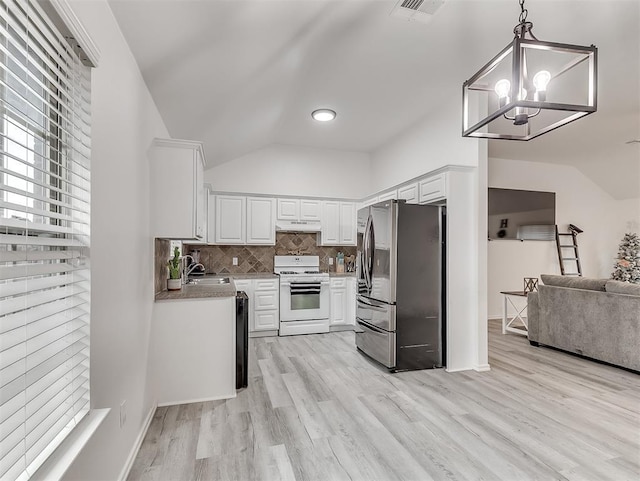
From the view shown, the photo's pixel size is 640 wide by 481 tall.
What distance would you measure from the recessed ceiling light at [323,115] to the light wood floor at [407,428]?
302 centimetres

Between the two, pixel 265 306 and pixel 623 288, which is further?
pixel 265 306

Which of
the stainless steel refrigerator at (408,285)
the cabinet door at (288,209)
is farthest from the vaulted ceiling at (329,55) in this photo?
the stainless steel refrigerator at (408,285)

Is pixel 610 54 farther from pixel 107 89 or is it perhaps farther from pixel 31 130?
pixel 31 130

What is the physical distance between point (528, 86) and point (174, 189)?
2489mm

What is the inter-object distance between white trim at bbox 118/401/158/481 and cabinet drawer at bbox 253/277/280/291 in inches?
93.9

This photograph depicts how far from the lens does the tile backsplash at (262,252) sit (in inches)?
209

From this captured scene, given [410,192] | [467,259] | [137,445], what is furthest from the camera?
[410,192]

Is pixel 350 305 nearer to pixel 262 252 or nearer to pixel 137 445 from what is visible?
pixel 262 252

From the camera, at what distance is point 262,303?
494 centimetres

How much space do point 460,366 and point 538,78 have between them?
281 centimetres

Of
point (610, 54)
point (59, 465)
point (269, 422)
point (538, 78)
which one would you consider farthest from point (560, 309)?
point (59, 465)

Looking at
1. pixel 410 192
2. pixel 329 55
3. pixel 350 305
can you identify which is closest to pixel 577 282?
pixel 410 192

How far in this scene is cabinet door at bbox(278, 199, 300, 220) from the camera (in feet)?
17.6

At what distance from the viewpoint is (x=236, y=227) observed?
5.15 meters
